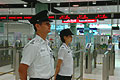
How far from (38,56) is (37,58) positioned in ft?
0.07

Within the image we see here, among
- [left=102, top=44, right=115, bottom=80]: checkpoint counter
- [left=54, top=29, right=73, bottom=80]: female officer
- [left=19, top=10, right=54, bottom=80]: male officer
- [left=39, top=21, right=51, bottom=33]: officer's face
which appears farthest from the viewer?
[left=102, top=44, right=115, bottom=80]: checkpoint counter

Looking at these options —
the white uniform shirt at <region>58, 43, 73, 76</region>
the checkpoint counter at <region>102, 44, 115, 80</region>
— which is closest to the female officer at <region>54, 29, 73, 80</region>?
the white uniform shirt at <region>58, 43, 73, 76</region>

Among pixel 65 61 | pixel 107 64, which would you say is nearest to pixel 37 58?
pixel 65 61

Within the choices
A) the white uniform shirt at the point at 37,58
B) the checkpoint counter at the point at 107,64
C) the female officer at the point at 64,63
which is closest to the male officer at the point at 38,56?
the white uniform shirt at the point at 37,58

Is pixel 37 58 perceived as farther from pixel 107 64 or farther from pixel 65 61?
pixel 107 64

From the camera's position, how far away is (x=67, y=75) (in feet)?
11.0

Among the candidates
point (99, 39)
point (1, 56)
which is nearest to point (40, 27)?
point (1, 56)

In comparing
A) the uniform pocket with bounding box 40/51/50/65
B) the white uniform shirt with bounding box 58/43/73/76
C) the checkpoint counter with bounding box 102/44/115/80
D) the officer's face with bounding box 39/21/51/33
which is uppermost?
the officer's face with bounding box 39/21/51/33

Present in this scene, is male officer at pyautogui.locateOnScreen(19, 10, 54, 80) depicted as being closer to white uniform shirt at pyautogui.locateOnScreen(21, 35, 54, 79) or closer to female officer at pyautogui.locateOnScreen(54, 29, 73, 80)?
white uniform shirt at pyautogui.locateOnScreen(21, 35, 54, 79)

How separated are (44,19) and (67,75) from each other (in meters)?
1.62

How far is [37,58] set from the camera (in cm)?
191

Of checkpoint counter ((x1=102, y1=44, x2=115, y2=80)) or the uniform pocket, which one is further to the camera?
checkpoint counter ((x1=102, y1=44, x2=115, y2=80))

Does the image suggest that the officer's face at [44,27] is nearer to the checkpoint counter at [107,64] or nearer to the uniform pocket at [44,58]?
the uniform pocket at [44,58]

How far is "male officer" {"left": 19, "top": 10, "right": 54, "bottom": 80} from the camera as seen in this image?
187cm
